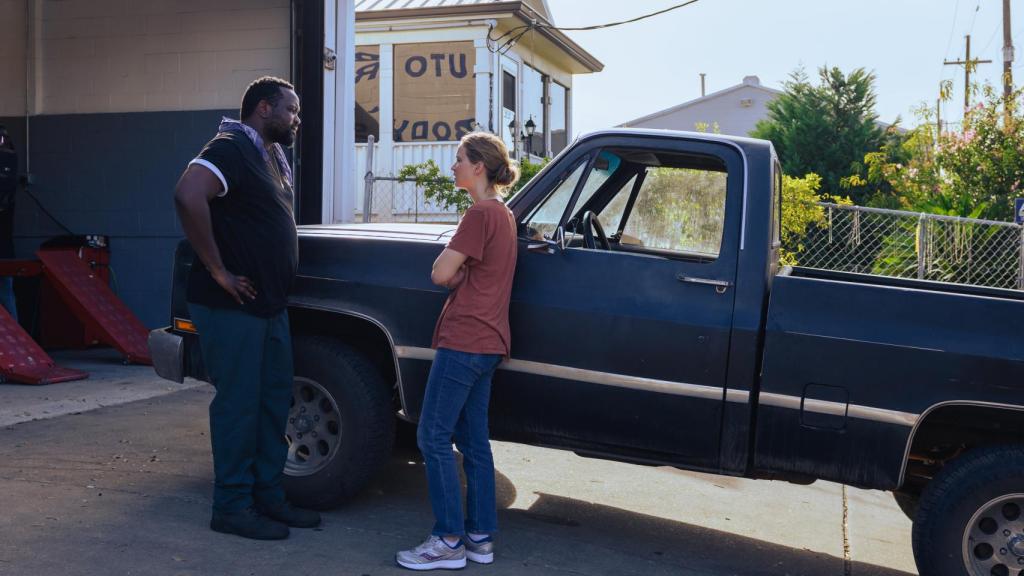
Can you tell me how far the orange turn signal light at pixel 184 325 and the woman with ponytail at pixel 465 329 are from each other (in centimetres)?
153

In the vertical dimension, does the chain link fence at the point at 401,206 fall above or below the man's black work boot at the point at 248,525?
above

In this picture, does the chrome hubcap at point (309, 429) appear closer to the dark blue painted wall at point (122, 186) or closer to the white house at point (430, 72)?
the dark blue painted wall at point (122, 186)

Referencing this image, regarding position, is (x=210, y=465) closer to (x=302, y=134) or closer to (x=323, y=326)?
(x=323, y=326)

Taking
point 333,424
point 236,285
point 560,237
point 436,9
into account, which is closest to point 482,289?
point 560,237

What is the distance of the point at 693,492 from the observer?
6.36 metres

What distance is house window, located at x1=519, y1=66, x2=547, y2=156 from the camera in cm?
2212

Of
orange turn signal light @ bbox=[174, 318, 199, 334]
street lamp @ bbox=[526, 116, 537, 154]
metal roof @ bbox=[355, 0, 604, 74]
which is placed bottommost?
orange turn signal light @ bbox=[174, 318, 199, 334]

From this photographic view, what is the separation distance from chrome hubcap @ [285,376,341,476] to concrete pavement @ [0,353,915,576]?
28cm

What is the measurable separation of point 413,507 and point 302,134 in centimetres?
578

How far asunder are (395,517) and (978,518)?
2635mm

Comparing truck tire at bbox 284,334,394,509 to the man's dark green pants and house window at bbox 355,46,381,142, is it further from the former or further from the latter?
house window at bbox 355,46,381,142

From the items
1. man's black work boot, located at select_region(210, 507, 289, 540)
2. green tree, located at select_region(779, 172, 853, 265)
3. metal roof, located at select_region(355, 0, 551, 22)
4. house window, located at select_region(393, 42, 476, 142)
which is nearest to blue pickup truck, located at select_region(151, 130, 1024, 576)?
man's black work boot, located at select_region(210, 507, 289, 540)

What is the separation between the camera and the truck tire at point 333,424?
5.04m

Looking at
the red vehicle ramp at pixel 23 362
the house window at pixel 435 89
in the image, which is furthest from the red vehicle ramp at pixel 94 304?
the house window at pixel 435 89
